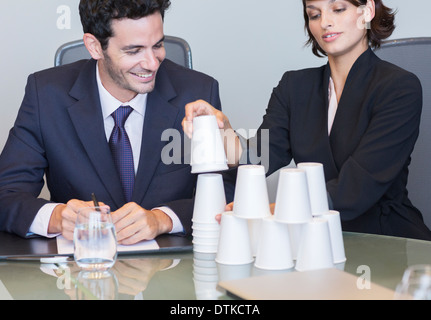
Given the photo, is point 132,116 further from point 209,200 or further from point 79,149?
Answer: point 209,200

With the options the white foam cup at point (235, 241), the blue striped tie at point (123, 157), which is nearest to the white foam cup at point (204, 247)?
the white foam cup at point (235, 241)

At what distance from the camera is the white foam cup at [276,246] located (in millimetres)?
1233

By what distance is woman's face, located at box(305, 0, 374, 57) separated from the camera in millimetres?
2111

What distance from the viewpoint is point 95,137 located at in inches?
78.2

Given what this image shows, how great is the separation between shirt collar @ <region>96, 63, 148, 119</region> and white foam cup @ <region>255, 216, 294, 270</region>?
94 cm

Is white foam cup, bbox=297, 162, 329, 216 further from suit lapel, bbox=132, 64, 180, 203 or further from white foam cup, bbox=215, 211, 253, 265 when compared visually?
suit lapel, bbox=132, 64, 180, 203

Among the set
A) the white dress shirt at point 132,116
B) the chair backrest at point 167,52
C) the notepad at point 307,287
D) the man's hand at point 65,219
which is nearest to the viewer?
the notepad at point 307,287

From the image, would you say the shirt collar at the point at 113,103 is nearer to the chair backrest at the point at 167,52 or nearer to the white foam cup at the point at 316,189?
the chair backrest at the point at 167,52

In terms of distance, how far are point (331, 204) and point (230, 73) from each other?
5.24 feet

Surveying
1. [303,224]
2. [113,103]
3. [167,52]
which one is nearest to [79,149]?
[113,103]

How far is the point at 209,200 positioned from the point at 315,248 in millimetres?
295

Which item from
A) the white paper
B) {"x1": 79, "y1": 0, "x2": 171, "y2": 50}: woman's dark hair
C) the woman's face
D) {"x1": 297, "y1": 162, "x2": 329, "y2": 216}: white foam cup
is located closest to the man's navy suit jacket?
{"x1": 79, "y1": 0, "x2": 171, "y2": 50}: woman's dark hair

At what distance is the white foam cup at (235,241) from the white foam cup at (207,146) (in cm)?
24

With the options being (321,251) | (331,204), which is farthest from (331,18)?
(321,251)
